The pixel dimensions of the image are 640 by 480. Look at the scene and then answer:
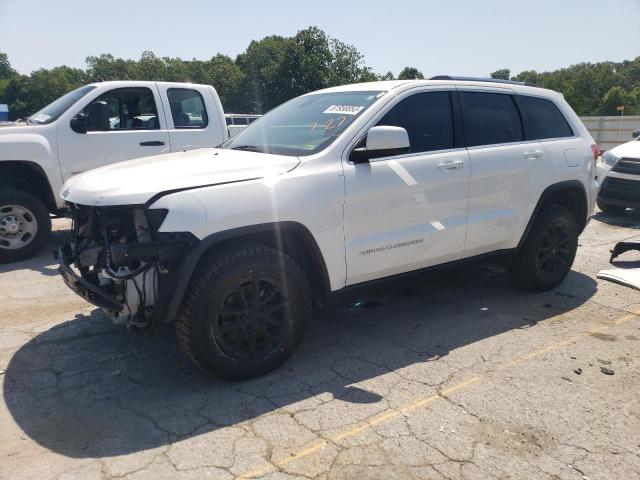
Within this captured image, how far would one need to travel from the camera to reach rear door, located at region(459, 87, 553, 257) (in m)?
4.26

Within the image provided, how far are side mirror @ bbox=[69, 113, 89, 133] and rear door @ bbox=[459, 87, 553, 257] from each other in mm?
4718

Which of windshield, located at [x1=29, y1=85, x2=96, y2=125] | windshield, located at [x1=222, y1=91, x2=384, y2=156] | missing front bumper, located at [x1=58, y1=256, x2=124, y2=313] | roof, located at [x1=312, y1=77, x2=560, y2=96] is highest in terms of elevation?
windshield, located at [x1=29, y1=85, x2=96, y2=125]

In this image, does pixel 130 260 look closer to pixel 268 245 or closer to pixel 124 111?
pixel 268 245

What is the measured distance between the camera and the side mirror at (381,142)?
11.4 ft

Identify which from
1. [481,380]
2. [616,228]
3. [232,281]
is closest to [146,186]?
[232,281]

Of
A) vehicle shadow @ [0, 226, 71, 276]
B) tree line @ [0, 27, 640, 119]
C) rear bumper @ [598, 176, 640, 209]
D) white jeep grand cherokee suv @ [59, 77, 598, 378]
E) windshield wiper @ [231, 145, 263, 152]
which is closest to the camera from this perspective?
Result: white jeep grand cherokee suv @ [59, 77, 598, 378]

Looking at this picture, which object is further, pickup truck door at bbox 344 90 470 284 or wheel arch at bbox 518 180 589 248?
wheel arch at bbox 518 180 589 248

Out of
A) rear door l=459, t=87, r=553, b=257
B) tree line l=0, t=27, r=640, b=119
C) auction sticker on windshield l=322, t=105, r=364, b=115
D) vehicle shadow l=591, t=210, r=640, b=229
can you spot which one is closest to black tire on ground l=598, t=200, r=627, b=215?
vehicle shadow l=591, t=210, r=640, b=229

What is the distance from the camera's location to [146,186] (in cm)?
300

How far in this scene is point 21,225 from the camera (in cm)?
620

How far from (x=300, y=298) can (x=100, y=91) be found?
490 cm

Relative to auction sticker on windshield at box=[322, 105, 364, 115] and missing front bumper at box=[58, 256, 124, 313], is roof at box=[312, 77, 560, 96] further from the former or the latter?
missing front bumper at box=[58, 256, 124, 313]

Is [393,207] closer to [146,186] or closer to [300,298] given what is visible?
[300,298]

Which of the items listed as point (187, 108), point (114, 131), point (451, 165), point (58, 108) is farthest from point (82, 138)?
point (451, 165)
